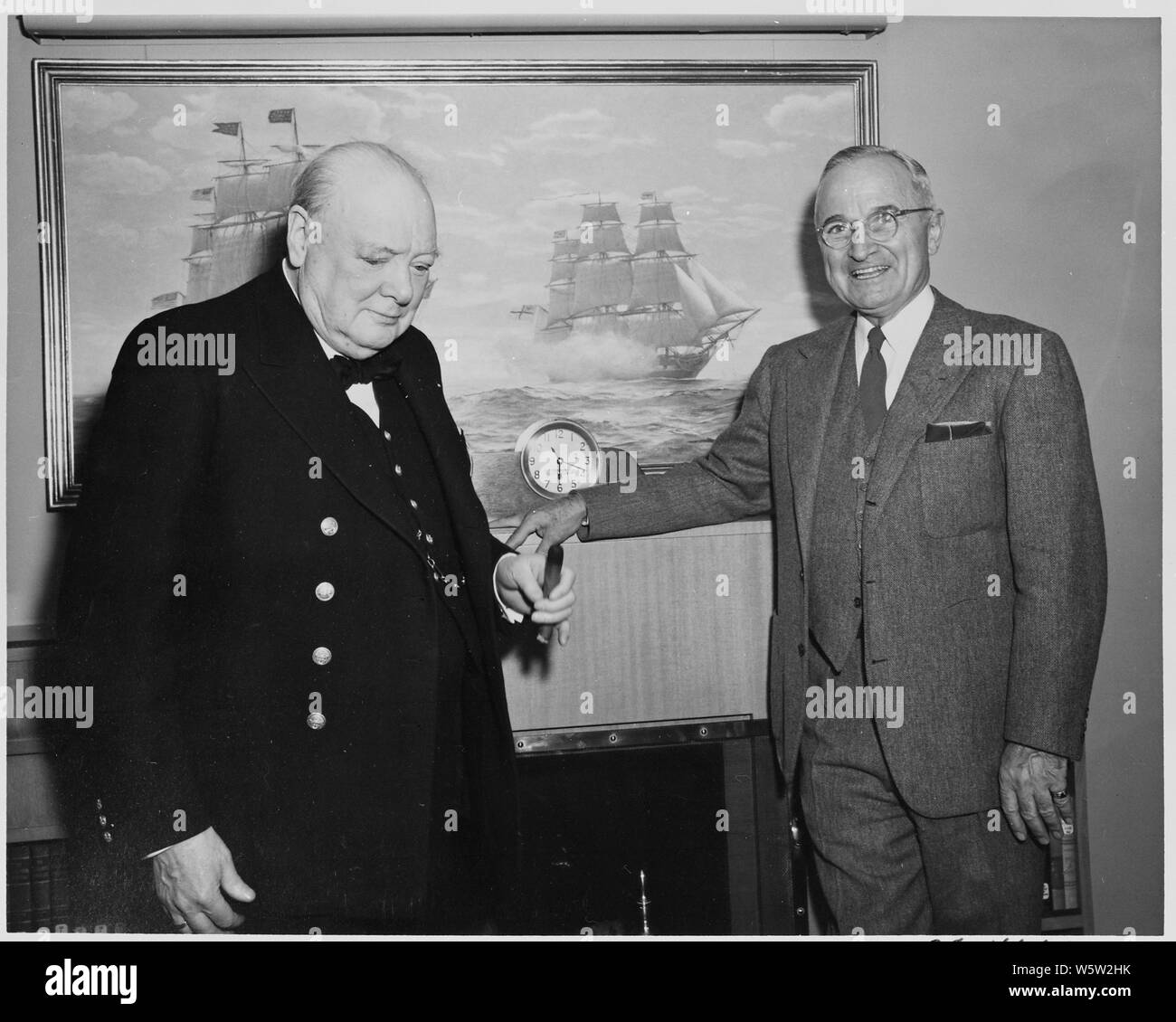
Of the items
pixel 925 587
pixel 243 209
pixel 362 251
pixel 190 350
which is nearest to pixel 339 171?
pixel 362 251

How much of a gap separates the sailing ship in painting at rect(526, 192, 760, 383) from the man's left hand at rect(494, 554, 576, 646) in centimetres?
48

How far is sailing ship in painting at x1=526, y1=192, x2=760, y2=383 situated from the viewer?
103 inches

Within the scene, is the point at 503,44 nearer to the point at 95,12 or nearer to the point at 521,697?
the point at 95,12

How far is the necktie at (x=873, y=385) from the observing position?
7.67 ft

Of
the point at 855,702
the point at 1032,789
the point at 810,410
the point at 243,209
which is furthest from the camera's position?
the point at 243,209

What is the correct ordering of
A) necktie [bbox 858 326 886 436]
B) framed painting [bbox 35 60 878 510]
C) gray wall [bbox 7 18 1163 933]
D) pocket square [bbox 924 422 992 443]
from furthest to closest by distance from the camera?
1. gray wall [bbox 7 18 1163 933]
2. framed painting [bbox 35 60 878 510]
3. necktie [bbox 858 326 886 436]
4. pocket square [bbox 924 422 992 443]

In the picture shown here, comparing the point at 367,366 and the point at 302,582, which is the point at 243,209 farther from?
the point at 302,582

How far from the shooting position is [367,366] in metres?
2.31

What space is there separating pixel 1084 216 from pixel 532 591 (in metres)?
1.64

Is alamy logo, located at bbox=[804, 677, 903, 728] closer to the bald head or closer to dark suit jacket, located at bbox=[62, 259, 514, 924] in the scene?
dark suit jacket, located at bbox=[62, 259, 514, 924]

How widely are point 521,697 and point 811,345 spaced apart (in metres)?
1.06

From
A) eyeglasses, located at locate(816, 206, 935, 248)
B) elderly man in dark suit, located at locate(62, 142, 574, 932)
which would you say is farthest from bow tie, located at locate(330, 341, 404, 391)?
eyeglasses, located at locate(816, 206, 935, 248)

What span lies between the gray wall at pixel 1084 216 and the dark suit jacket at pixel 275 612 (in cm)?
92
